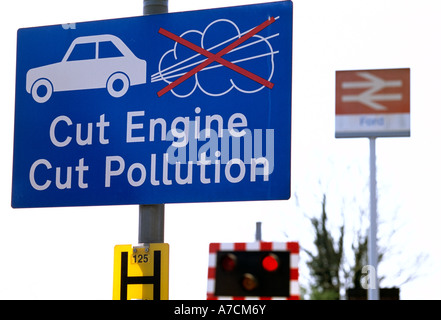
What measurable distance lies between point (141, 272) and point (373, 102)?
11.8 ft

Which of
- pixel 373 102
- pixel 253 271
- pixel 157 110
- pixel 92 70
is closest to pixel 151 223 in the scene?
pixel 157 110

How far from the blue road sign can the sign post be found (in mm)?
2363

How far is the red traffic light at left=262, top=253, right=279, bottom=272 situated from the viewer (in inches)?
283

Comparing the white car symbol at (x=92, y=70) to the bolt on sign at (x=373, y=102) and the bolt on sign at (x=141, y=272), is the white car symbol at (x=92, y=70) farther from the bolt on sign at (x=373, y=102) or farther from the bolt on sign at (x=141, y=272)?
the bolt on sign at (x=373, y=102)

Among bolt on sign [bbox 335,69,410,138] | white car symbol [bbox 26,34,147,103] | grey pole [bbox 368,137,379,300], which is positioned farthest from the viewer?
grey pole [bbox 368,137,379,300]

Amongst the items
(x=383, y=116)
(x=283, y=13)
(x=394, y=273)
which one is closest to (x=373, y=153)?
(x=383, y=116)

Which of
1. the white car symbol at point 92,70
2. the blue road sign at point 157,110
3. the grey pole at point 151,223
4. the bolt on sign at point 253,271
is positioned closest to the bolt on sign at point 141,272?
the grey pole at point 151,223

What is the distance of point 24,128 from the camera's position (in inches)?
346

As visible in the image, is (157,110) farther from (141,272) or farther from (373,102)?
(373,102)

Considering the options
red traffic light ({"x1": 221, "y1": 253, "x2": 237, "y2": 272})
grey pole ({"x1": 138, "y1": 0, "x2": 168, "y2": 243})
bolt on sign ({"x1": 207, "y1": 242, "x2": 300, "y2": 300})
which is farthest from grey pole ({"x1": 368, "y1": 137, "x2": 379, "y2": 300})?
red traffic light ({"x1": 221, "y1": 253, "x2": 237, "y2": 272})

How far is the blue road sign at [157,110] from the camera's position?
8055mm

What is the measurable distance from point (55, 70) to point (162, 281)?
2.30 metres

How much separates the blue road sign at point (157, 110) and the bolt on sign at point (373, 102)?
7.73 ft

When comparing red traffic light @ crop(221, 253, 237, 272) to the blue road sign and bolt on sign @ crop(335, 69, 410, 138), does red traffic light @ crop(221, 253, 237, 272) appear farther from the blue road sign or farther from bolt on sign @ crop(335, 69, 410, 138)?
bolt on sign @ crop(335, 69, 410, 138)
